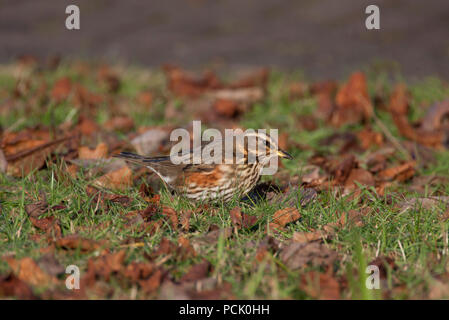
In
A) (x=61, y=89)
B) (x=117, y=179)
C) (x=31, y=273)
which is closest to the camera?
(x=31, y=273)

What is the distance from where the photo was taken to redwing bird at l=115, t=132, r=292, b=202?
5.39 m

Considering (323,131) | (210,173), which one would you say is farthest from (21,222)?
(323,131)

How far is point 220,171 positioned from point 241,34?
8.31 meters

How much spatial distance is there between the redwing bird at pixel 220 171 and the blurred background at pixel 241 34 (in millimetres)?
5722

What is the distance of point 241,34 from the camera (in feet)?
43.9

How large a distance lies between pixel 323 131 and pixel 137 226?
4.17 meters

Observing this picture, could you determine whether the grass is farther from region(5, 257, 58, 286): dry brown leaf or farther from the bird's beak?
the bird's beak

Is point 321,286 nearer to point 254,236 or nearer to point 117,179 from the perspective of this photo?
point 254,236

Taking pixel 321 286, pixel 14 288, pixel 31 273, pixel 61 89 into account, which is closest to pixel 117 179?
pixel 31 273

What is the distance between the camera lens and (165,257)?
13.6 ft

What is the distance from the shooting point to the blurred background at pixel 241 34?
11.9 meters

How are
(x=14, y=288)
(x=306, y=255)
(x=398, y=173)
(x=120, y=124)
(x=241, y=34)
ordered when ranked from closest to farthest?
(x=14, y=288) → (x=306, y=255) → (x=398, y=173) → (x=120, y=124) → (x=241, y=34)

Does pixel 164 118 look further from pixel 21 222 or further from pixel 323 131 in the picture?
pixel 21 222

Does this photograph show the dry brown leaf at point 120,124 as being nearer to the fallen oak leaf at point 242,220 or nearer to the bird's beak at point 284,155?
the bird's beak at point 284,155
